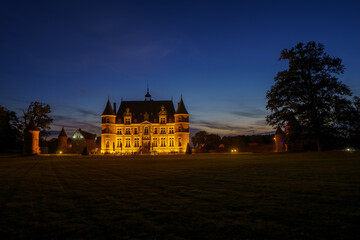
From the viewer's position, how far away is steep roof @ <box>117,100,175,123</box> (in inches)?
2694

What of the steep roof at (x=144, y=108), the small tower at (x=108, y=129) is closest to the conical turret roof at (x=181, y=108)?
the steep roof at (x=144, y=108)

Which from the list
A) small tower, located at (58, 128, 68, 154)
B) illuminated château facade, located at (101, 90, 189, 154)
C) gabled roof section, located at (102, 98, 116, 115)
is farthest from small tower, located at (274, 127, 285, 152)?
small tower, located at (58, 128, 68, 154)

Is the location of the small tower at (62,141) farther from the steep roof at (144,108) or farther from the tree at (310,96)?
the tree at (310,96)

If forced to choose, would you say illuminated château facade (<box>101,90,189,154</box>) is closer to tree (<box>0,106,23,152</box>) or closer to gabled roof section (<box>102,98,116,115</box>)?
gabled roof section (<box>102,98,116,115</box>)

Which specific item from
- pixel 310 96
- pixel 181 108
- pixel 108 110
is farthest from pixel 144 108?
pixel 310 96

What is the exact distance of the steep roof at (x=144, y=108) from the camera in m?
68.4

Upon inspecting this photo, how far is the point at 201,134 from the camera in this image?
10506cm

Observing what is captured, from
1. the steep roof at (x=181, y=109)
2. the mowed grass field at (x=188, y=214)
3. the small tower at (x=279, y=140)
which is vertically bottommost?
the mowed grass field at (x=188, y=214)

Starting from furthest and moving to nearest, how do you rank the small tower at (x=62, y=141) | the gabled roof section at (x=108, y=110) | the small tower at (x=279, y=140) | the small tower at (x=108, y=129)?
the small tower at (x=62, y=141) → the gabled roof section at (x=108, y=110) → the small tower at (x=108, y=129) → the small tower at (x=279, y=140)

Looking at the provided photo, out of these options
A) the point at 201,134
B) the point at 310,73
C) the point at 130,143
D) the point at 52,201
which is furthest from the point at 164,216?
the point at 201,134

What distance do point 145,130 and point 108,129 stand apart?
9.33m

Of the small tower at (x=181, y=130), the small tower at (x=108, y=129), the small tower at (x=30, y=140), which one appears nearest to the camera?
the small tower at (x=30, y=140)

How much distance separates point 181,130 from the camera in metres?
64.9

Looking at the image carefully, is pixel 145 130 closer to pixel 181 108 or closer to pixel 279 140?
pixel 181 108
